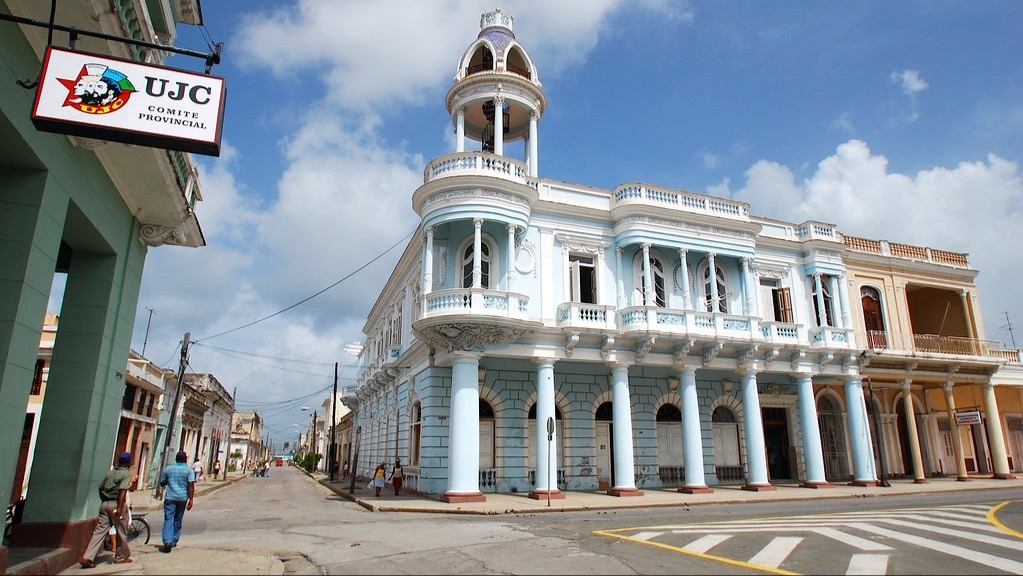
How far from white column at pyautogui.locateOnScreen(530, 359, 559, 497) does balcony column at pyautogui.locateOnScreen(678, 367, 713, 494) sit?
15.6ft

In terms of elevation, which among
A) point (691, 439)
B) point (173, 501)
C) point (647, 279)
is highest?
point (647, 279)

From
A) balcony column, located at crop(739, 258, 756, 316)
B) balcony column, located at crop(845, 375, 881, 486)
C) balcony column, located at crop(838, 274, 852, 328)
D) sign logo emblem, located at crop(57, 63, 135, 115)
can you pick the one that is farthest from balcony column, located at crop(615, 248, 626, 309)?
sign logo emblem, located at crop(57, 63, 135, 115)

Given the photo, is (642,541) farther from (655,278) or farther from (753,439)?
(655,278)

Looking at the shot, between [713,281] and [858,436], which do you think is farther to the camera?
[858,436]

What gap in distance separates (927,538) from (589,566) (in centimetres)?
631

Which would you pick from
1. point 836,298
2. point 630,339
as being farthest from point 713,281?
point 836,298

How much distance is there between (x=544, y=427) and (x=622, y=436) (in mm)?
2778

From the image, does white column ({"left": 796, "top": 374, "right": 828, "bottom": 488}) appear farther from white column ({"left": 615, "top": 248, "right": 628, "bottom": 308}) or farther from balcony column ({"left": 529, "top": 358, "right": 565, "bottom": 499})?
balcony column ({"left": 529, "top": 358, "right": 565, "bottom": 499})

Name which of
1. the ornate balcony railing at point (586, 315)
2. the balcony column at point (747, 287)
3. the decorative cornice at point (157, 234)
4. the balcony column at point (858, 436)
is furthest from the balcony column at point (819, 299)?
the decorative cornice at point (157, 234)

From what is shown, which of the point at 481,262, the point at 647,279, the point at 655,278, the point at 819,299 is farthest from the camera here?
the point at 819,299

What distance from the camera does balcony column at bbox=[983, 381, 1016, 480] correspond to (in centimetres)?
2816

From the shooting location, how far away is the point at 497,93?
23.8 m

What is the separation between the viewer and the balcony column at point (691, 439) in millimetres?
20859

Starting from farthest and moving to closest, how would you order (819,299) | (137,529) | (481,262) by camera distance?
(819,299) < (481,262) < (137,529)
